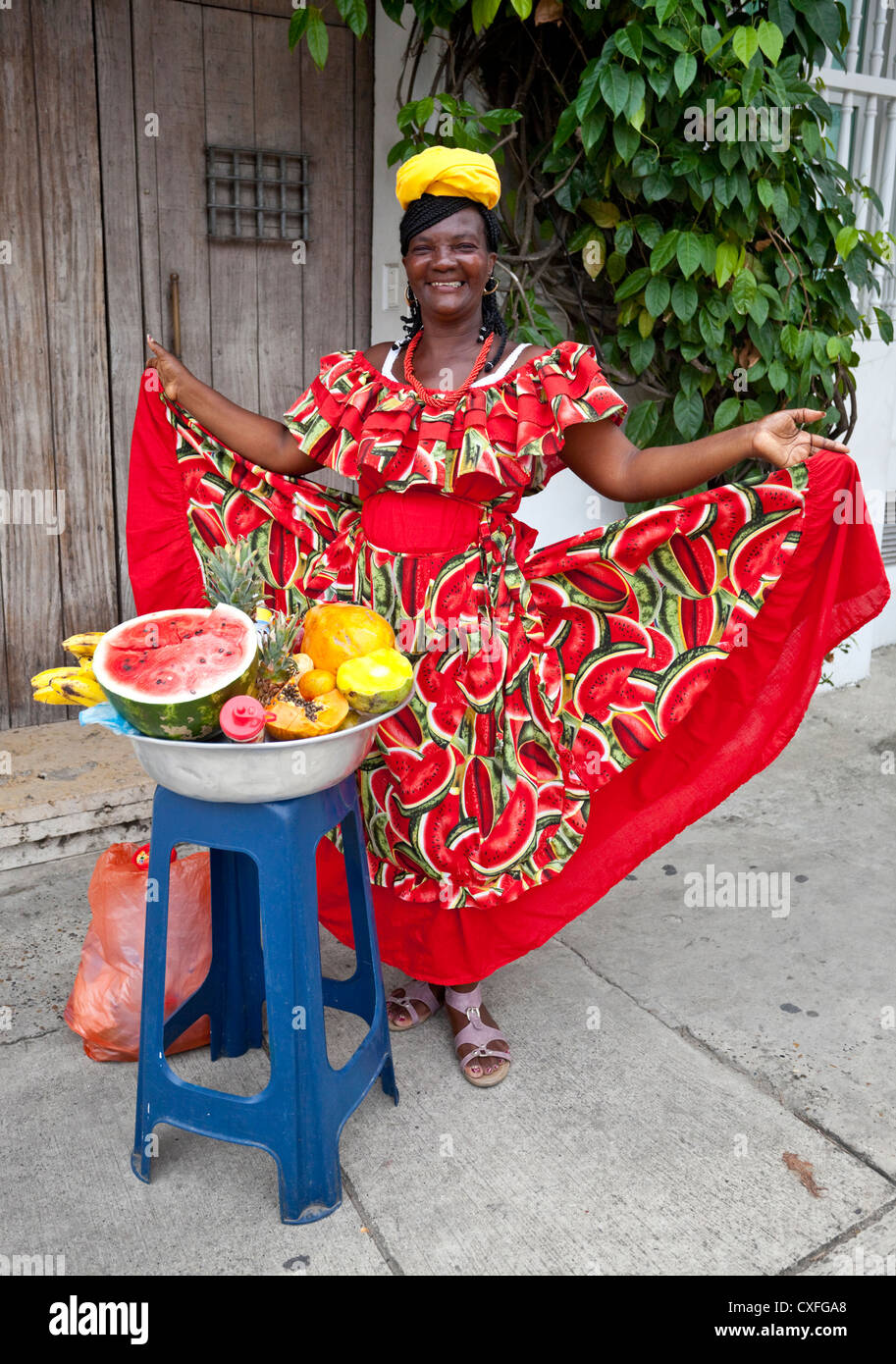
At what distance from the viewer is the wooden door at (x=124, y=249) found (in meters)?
3.25

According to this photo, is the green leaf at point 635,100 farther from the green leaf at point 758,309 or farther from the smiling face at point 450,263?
the smiling face at point 450,263

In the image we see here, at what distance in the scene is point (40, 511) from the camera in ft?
11.5

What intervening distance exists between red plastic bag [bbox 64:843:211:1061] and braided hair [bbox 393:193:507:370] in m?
1.31

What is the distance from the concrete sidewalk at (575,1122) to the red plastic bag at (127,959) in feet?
0.27

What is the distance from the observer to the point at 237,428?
2.47 metres

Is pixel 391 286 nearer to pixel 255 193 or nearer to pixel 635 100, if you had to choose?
pixel 255 193

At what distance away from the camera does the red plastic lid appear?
161 centimetres

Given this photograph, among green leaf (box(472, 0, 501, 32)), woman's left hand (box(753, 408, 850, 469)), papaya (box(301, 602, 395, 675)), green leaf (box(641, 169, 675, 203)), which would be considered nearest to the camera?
papaya (box(301, 602, 395, 675))

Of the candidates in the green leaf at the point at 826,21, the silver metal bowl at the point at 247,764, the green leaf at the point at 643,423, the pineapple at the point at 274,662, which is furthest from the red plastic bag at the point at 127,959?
the green leaf at the point at 826,21

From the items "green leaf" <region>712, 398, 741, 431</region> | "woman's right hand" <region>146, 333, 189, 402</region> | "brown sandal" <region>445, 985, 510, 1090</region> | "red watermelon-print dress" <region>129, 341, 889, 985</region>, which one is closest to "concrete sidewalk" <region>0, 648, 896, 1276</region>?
"brown sandal" <region>445, 985, 510, 1090</region>

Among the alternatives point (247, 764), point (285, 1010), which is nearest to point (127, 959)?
point (285, 1010)

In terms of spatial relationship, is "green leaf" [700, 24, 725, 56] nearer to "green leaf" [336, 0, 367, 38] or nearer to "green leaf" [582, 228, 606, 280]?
"green leaf" [582, 228, 606, 280]

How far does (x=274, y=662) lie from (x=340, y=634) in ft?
0.44

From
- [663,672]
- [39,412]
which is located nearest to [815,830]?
[663,672]
